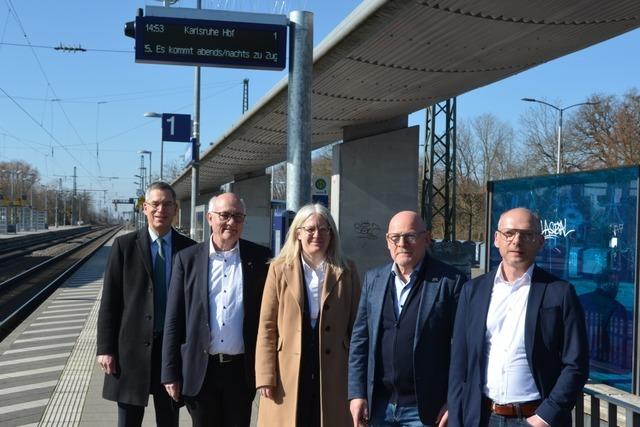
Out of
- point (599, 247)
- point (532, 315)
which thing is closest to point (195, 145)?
point (599, 247)

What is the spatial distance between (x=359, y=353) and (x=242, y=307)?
2.72 ft

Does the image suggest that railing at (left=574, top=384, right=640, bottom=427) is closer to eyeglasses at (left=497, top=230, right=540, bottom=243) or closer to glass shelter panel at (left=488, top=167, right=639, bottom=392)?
eyeglasses at (left=497, top=230, right=540, bottom=243)

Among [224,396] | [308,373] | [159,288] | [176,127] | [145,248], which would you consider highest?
[176,127]

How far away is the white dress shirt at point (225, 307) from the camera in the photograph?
4.19m

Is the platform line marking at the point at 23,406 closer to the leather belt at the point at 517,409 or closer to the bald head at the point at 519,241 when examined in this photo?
the leather belt at the point at 517,409

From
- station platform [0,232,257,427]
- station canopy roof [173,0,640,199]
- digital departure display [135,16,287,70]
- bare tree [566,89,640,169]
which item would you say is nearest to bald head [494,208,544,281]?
station platform [0,232,257,427]

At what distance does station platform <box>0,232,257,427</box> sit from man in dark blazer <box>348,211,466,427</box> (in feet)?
9.65

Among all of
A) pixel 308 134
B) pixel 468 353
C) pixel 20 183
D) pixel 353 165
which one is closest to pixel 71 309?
pixel 353 165

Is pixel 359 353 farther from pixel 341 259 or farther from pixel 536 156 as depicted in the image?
pixel 536 156

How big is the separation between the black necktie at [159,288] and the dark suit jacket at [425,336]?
4.70 ft

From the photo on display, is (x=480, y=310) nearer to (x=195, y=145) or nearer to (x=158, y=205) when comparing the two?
(x=158, y=205)

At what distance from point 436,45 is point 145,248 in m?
5.05

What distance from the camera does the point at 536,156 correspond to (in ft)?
167

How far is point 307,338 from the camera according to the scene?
3.94m
